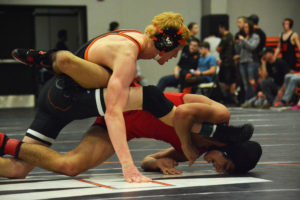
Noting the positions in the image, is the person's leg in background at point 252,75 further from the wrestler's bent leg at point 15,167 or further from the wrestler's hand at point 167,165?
the wrestler's bent leg at point 15,167

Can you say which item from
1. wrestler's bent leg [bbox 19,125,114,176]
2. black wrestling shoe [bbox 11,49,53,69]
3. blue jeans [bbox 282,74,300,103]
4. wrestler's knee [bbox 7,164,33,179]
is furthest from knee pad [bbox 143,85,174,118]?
blue jeans [bbox 282,74,300,103]

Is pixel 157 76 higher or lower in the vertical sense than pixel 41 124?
lower

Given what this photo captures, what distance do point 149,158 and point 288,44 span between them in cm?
800

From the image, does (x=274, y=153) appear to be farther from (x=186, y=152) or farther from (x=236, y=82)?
(x=236, y=82)

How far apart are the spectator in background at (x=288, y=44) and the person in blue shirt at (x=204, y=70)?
1.25 m

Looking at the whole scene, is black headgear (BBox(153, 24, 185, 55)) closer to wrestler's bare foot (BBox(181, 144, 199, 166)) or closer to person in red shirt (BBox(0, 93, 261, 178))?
person in red shirt (BBox(0, 93, 261, 178))

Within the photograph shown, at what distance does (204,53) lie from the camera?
11547mm

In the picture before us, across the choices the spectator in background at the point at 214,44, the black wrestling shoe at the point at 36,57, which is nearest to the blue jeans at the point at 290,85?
the spectator in background at the point at 214,44

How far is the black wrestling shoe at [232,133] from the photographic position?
3.90 m

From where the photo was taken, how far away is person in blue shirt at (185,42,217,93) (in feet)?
37.2

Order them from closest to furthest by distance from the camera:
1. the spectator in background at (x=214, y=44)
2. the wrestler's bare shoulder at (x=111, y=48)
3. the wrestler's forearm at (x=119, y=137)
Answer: the wrestler's forearm at (x=119, y=137) → the wrestler's bare shoulder at (x=111, y=48) → the spectator in background at (x=214, y=44)

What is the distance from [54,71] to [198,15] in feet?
41.9

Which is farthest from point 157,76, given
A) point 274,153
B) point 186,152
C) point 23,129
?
point 186,152

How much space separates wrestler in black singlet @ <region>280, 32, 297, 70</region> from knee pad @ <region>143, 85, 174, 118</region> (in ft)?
27.0
